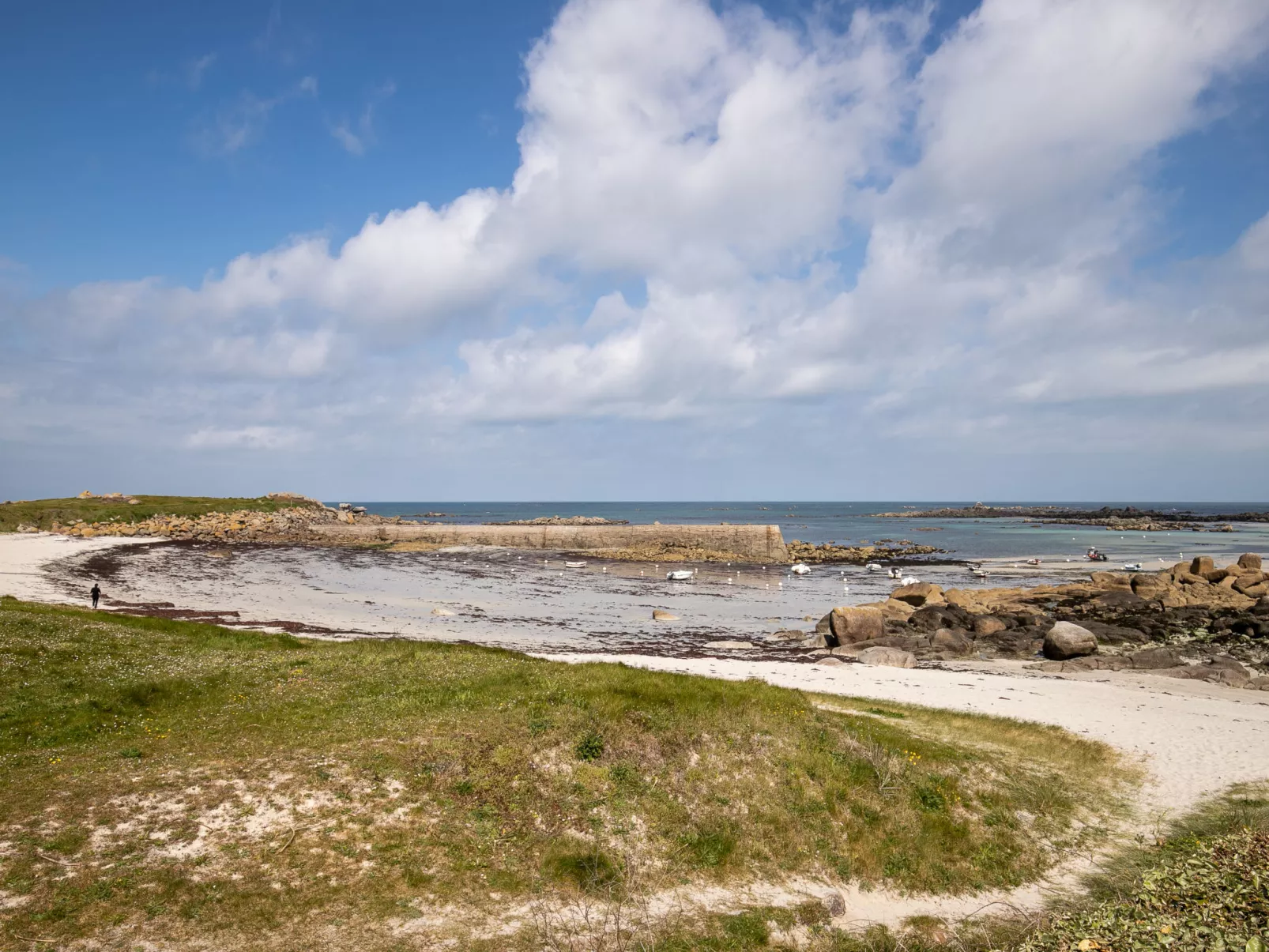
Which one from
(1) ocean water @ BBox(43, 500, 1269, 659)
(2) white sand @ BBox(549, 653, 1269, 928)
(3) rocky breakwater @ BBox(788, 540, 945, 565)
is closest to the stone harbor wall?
(3) rocky breakwater @ BBox(788, 540, 945, 565)

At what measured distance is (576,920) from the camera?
1141 cm

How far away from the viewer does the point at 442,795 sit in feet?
46.3

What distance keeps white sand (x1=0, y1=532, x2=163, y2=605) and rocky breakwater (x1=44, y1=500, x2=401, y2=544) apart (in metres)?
5.58

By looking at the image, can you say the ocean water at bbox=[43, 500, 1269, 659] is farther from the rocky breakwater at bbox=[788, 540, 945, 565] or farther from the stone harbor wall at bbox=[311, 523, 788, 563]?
the stone harbor wall at bbox=[311, 523, 788, 563]

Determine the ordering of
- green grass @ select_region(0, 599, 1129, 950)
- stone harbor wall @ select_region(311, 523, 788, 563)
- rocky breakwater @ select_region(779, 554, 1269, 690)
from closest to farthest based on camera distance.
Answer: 1. green grass @ select_region(0, 599, 1129, 950)
2. rocky breakwater @ select_region(779, 554, 1269, 690)
3. stone harbor wall @ select_region(311, 523, 788, 563)

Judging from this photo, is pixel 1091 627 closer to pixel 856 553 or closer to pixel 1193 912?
pixel 1193 912

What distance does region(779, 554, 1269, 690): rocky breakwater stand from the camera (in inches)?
1411

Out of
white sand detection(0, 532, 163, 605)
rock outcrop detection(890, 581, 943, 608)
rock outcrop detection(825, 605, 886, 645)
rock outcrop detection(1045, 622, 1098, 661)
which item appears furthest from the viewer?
rock outcrop detection(890, 581, 943, 608)

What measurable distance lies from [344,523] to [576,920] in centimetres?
12146

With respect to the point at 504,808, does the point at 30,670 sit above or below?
above

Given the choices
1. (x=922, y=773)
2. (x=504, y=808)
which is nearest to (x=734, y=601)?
(x=922, y=773)

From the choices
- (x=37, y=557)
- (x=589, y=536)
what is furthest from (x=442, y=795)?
(x=589, y=536)

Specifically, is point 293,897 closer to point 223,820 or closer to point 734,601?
point 223,820

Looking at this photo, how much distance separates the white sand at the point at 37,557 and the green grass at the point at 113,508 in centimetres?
1097
